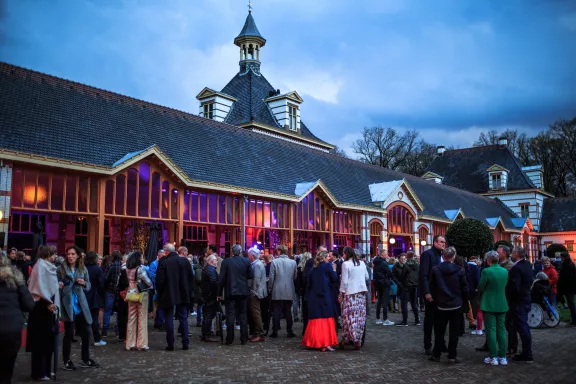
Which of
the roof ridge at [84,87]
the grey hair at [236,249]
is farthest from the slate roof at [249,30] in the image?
the grey hair at [236,249]

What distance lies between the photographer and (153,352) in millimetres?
10344

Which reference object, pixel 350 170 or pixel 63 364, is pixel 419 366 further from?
pixel 350 170

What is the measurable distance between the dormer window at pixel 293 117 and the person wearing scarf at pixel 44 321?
28813 mm

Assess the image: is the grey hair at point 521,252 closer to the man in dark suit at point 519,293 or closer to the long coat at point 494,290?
the man in dark suit at point 519,293

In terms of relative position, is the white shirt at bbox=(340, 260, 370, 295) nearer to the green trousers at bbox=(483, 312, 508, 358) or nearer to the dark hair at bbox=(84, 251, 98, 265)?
the green trousers at bbox=(483, 312, 508, 358)

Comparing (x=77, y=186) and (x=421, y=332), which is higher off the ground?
(x=77, y=186)

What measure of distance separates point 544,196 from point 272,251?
39.8 m

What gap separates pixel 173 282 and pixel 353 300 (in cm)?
362

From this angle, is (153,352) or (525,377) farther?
(153,352)

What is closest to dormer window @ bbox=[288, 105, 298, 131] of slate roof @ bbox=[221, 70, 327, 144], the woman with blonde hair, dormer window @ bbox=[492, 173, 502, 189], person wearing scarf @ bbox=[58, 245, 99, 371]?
slate roof @ bbox=[221, 70, 327, 144]

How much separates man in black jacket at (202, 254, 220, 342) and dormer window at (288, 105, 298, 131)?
24.7 m

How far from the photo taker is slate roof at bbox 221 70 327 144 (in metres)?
34.7

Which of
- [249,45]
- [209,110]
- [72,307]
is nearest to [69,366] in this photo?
[72,307]

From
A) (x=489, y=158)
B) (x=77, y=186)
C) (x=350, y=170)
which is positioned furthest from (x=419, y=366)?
(x=489, y=158)
